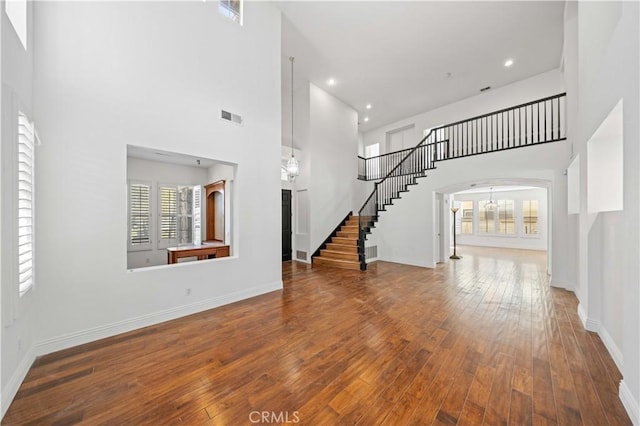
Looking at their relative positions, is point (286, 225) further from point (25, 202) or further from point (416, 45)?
point (416, 45)

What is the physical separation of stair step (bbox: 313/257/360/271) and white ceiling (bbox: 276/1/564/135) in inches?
164

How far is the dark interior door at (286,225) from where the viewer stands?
301 inches

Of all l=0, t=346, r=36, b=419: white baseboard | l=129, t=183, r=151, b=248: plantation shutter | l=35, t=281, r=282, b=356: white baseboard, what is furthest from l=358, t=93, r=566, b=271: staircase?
l=0, t=346, r=36, b=419: white baseboard

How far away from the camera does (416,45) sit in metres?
5.68

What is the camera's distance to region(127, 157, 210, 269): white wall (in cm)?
523

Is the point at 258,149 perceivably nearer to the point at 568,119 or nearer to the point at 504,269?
the point at 568,119

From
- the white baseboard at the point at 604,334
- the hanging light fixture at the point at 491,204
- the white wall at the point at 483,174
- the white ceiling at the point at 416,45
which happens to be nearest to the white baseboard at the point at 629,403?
the white baseboard at the point at 604,334

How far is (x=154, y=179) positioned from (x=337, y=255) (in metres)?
5.05

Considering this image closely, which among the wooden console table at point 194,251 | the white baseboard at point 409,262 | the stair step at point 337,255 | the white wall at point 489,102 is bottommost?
the white baseboard at point 409,262

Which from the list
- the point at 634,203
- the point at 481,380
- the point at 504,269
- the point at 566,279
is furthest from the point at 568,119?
the point at 481,380

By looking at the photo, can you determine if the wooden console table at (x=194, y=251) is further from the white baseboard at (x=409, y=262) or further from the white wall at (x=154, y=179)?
the white baseboard at (x=409, y=262)

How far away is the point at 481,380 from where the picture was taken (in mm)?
2033

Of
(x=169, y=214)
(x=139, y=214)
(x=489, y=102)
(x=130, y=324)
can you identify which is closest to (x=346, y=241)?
(x=169, y=214)

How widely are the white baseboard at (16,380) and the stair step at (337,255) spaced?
5.66 metres
